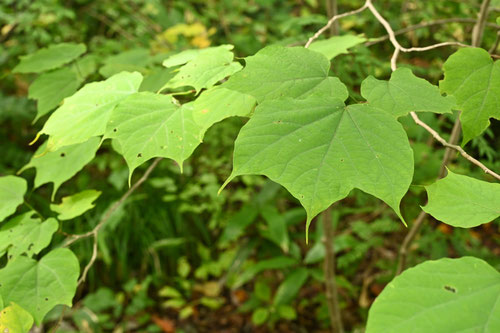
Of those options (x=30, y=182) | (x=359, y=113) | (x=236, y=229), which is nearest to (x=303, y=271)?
(x=236, y=229)

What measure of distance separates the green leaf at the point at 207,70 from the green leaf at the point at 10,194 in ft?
1.68

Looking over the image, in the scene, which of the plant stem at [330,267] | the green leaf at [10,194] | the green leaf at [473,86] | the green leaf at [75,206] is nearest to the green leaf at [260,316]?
the plant stem at [330,267]

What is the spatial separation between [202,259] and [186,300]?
34 cm

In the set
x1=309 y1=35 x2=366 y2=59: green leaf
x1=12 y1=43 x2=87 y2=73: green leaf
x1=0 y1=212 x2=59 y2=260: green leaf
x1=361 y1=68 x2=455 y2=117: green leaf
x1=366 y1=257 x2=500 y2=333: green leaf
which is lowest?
x1=0 y1=212 x2=59 y2=260: green leaf

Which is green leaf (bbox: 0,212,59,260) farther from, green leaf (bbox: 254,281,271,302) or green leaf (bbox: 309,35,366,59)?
green leaf (bbox: 254,281,271,302)

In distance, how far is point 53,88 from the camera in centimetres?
133

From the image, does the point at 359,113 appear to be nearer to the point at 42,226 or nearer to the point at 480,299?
the point at 480,299

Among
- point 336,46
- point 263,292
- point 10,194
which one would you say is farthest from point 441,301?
point 263,292

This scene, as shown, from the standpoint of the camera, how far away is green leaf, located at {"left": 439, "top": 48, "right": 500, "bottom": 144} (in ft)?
2.60

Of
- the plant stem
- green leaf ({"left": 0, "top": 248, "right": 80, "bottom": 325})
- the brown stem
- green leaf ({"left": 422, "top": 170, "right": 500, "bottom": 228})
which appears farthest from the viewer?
the plant stem

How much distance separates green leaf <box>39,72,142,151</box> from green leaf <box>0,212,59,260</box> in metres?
0.26

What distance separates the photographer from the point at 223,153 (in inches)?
132

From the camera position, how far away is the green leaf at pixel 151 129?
32.2 inches

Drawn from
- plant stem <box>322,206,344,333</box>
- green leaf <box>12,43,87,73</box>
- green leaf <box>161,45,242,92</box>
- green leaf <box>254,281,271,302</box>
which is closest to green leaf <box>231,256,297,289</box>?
green leaf <box>254,281,271,302</box>
